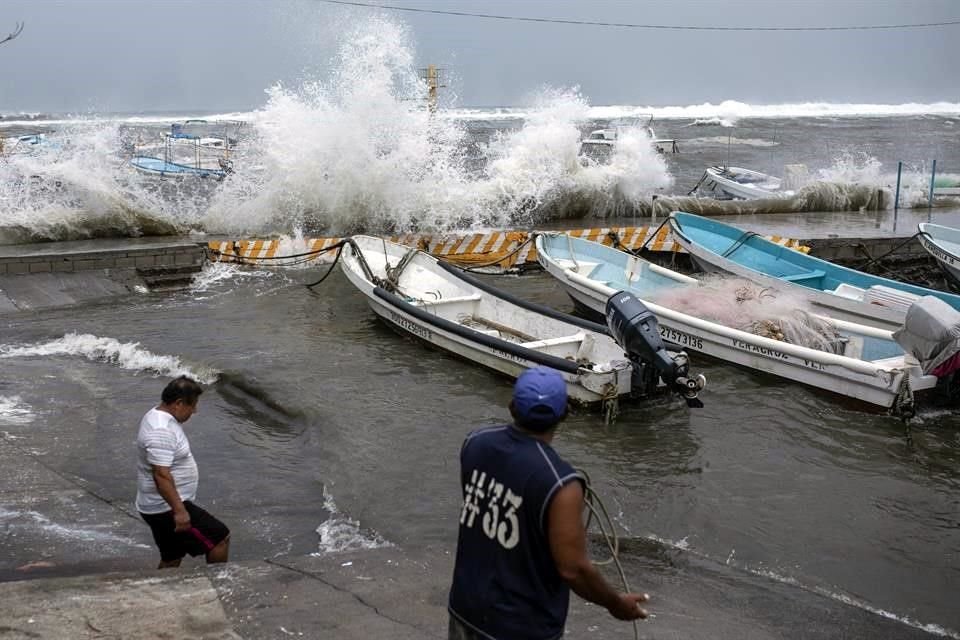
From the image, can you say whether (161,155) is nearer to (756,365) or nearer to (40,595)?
(756,365)

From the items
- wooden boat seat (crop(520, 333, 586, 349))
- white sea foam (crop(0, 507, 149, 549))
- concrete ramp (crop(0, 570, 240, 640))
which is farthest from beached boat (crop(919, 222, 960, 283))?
concrete ramp (crop(0, 570, 240, 640))

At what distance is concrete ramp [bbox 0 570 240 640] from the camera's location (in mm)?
3918

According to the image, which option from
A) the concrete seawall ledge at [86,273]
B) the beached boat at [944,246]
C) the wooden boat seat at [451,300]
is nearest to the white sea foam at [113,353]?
the concrete seawall ledge at [86,273]

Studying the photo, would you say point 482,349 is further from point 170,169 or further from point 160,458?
point 170,169

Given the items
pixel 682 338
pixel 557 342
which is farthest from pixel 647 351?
pixel 682 338

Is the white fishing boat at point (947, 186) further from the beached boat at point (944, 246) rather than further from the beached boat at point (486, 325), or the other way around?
the beached boat at point (486, 325)

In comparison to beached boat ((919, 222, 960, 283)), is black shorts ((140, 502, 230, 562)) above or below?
below

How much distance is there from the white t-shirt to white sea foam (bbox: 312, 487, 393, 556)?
4.60 ft

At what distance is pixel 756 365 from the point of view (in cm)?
1020

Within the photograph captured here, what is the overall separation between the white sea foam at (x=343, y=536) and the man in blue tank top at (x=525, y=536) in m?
3.19

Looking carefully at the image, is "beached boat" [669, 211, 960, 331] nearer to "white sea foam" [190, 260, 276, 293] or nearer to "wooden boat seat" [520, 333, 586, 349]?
"wooden boat seat" [520, 333, 586, 349]

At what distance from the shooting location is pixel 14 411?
8500 mm

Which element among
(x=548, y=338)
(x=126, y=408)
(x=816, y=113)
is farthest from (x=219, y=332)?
(x=816, y=113)

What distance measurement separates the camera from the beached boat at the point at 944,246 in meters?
13.5
